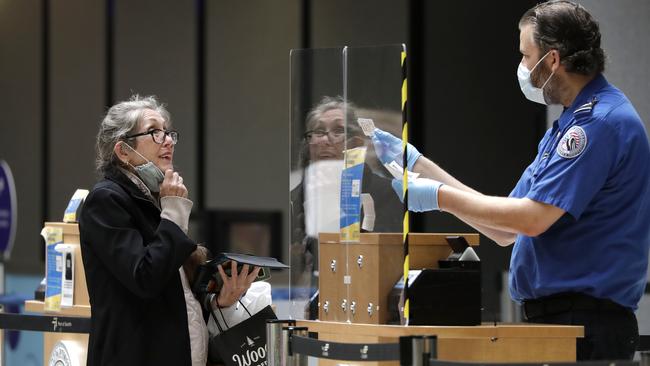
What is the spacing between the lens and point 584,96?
11.4 feet

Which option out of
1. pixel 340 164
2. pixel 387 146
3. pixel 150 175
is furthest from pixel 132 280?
pixel 387 146

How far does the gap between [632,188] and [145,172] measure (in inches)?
71.6

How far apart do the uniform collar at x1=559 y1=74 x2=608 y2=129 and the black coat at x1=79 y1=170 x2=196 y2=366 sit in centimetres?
138

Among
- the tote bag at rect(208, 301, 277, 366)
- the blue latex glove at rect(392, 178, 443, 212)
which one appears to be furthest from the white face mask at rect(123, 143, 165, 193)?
the blue latex glove at rect(392, 178, 443, 212)

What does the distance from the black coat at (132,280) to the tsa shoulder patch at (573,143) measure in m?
1.37

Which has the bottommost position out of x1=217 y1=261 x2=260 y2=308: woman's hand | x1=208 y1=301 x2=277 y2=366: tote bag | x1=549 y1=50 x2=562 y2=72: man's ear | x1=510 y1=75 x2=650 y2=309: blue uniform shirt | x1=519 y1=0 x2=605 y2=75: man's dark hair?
x1=208 y1=301 x2=277 y2=366: tote bag

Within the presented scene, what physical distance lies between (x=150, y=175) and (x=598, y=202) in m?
1.71

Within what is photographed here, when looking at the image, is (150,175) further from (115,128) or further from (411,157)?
(411,157)

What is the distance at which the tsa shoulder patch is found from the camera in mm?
3312

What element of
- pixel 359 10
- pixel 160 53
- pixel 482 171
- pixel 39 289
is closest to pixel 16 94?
pixel 160 53

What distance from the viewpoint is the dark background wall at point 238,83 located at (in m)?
9.02

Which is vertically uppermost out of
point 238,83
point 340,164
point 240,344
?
point 238,83

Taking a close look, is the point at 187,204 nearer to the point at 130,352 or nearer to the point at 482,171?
the point at 130,352

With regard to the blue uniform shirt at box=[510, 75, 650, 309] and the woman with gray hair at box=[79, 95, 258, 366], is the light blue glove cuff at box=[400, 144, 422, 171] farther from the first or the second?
the woman with gray hair at box=[79, 95, 258, 366]
